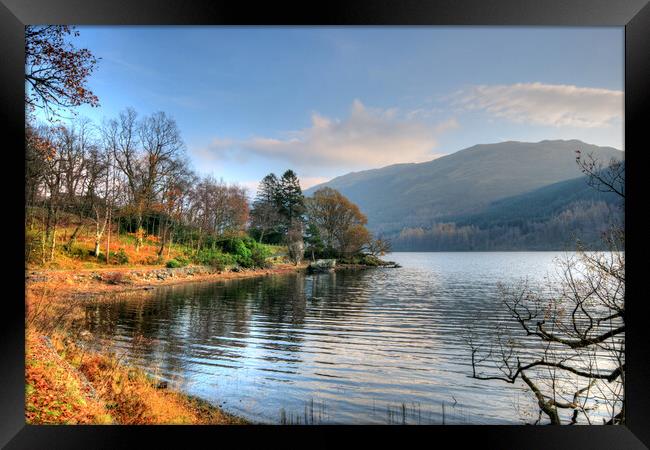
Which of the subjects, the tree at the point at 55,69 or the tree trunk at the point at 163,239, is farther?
the tree trunk at the point at 163,239

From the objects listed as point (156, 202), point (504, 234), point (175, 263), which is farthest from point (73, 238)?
point (504, 234)

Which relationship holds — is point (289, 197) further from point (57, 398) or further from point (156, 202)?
Answer: point (57, 398)

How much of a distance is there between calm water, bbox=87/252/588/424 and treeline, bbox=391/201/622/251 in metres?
1.58

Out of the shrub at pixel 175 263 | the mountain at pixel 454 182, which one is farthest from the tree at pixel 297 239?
the shrub at pixel 175 263

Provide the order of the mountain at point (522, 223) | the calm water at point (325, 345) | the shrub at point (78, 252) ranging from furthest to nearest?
1. the mountain at point (522, 223)
2. the shrub at point (78, 252)
3. the calm water at point (325, 345)

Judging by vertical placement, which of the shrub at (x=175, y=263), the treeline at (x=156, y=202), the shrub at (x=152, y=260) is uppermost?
the treeline at (x=156, y=202)

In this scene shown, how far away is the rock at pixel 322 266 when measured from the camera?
30.3 feet

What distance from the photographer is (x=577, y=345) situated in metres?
3.27

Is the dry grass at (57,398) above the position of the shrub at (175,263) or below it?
below

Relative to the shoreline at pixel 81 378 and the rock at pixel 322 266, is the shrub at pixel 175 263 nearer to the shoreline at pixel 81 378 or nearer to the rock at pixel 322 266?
the shoreline at pixel 81 378

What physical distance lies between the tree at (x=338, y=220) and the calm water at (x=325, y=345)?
1838mm

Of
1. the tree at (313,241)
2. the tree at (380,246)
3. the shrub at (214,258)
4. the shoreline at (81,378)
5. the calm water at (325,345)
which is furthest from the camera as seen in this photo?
the shrub at (214,258)

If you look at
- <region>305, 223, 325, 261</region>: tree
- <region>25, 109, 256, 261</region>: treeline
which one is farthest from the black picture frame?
<region>305, 223, 325, 261</region>: tree
